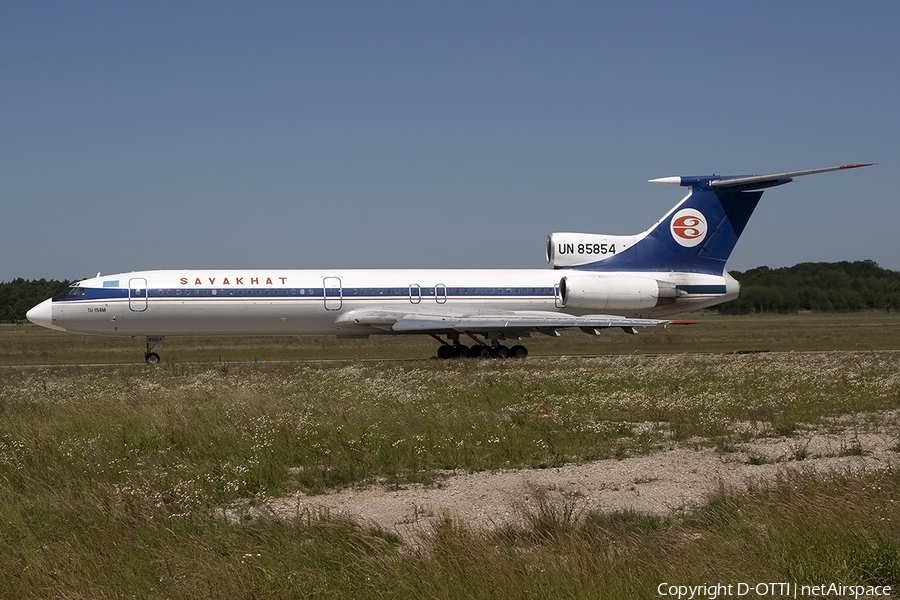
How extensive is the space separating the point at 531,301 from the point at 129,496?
2466 centimetres

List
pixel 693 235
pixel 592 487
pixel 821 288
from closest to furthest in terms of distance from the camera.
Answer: pixel 592 487 → pixel 693 235 → pixel 821 288

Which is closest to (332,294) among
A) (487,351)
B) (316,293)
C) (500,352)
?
(316,293)

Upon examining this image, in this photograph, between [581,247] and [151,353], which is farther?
[581,247]

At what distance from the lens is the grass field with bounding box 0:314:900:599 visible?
6801 mm

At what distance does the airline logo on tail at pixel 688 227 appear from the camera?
34.2 meters

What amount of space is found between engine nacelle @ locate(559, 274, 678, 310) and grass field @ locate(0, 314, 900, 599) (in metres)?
8.40

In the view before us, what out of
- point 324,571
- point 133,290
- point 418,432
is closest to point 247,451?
point 418,432

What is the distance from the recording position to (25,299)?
90562 millimetres

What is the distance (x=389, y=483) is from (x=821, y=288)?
4685 centimetres

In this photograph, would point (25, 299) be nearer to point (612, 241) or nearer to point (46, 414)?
point (612, 241)

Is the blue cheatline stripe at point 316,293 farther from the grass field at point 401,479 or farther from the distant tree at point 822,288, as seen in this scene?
the distant tree at point 822,288

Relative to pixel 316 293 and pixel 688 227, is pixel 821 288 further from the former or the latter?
pixel 316 293

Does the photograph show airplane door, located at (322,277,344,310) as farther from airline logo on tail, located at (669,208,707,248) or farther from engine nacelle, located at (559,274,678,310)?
airline logo on tail, located at (669,208,707,248)

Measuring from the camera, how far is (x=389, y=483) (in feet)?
34.7
